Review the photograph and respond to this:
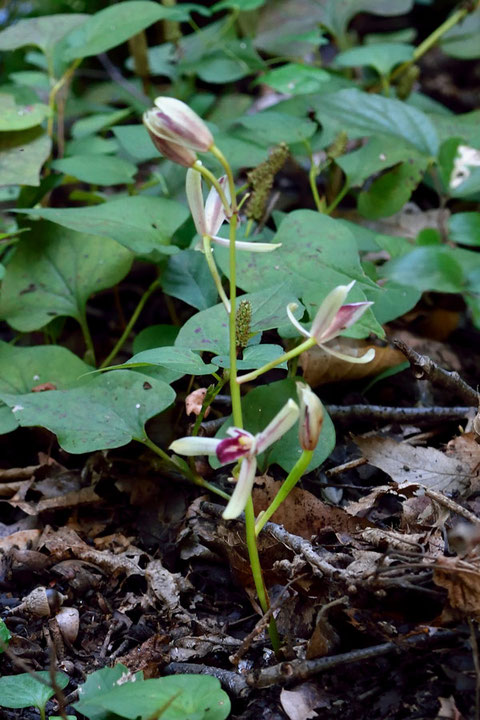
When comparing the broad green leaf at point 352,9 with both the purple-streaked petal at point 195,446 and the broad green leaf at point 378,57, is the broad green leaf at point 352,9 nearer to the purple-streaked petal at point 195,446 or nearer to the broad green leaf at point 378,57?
the broad green leaf at point 378,57

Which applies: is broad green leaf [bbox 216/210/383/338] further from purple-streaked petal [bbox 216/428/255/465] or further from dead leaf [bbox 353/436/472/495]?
purple-streaked petal [bbox 216/428/255/465]

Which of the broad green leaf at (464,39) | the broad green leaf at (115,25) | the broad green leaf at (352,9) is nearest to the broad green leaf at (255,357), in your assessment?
the broad green leaf at (115,25)

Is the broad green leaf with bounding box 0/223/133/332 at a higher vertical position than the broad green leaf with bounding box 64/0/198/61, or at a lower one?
lower

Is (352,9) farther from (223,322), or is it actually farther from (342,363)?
(223,322)

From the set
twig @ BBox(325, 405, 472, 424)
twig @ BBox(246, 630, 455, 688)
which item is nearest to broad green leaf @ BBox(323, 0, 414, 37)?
twig @ BBox(325, 405, 472, 424)

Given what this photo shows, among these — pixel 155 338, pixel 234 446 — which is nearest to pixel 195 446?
pixel 234 446

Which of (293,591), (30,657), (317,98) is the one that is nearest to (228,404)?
(293,591)
